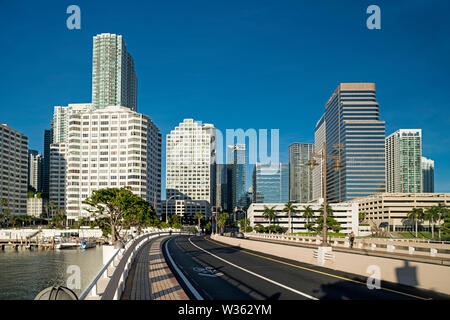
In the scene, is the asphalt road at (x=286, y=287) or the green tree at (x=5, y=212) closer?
the asphalt road at (x=286, y=287)

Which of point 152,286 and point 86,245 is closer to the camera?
point 152,286

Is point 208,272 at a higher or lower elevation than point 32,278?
higher

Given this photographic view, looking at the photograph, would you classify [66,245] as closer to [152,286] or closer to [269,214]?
[269,214]

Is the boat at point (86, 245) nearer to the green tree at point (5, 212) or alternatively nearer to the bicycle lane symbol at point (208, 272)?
the green tree at point (5, 212)

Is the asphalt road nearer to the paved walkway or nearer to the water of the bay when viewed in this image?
the paved walkway

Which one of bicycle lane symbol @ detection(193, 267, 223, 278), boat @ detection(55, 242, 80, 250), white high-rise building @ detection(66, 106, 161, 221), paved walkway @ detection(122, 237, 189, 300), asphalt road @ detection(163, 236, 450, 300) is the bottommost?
boat @ detection(55, 242, 80, 250)

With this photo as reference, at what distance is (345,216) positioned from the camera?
192m

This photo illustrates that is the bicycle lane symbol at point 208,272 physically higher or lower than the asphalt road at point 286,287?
lower

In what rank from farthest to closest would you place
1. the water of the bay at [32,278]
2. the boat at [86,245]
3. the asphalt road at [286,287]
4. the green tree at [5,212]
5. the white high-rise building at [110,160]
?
the white high-rise building at [110,160] < the green tree at [5,212] < the boat at [86,245] < the water of the bay at [32,278] < the asphalt road at [286,287]

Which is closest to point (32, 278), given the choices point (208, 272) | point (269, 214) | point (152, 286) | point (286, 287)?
point (208, 272)

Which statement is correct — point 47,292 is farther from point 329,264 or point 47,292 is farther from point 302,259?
point 302,259

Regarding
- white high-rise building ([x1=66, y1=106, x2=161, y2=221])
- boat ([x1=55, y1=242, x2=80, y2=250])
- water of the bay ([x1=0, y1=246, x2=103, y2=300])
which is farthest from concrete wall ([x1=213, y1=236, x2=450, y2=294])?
white high-rise building ([x1=66, y1=106, x2=161, y2=221])

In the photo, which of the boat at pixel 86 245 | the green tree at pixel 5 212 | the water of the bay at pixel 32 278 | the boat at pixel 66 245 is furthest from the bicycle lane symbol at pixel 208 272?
the green tree at pixel 5 212

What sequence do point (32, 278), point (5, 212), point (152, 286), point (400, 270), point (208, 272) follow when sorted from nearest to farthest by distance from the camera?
point (152, 286) < point (400, 270) < point (208, 272) < point (32, 278) < point (5, 212)
